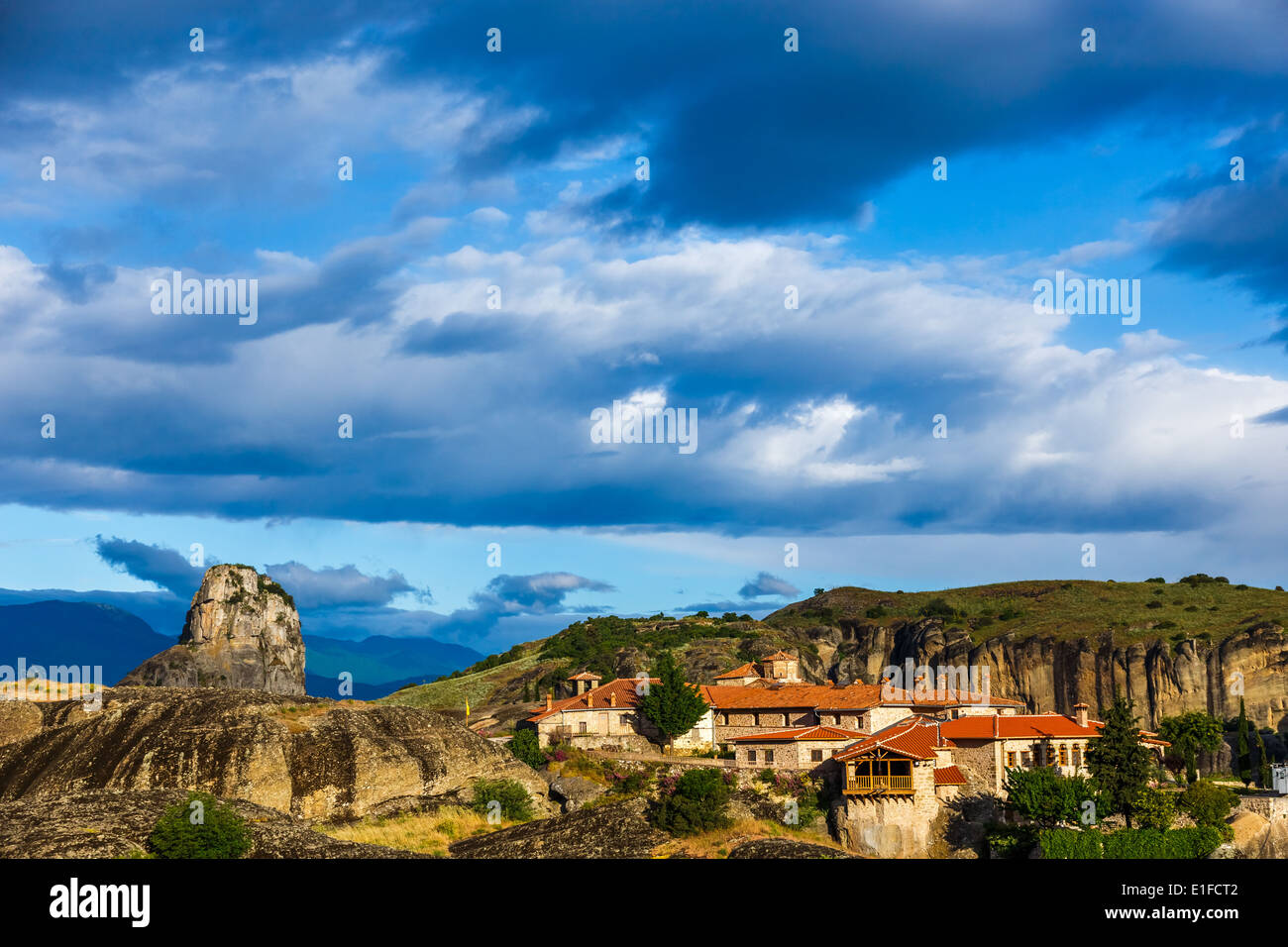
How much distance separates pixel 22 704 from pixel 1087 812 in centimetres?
7562

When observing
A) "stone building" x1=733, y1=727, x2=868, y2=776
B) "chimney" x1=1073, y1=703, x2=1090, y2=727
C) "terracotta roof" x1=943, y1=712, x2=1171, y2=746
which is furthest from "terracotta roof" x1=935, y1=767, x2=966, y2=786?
"chimney" x1=1073, y1=703, x2=1090, y2=727

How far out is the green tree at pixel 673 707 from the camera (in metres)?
95.9

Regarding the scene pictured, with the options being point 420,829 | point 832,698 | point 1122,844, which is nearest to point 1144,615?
point 832,698

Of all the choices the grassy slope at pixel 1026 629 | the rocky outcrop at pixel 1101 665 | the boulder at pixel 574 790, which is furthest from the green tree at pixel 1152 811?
the grassy slope at pixel 1026 629

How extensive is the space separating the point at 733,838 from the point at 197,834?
3169 centimetres

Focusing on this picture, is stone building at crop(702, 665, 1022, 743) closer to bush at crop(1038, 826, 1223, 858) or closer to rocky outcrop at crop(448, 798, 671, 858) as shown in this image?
rocky outcrop at crop(448, 798, 671, 858)

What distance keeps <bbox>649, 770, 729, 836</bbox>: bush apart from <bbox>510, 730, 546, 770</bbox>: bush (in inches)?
685

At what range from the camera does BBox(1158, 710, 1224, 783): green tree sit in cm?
9269

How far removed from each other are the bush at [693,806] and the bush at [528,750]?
17401 millimetres

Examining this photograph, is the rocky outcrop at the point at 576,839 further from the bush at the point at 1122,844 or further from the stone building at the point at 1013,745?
the bush at the point at 1122,844
